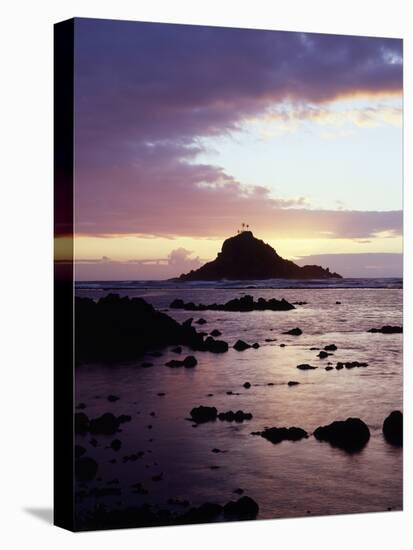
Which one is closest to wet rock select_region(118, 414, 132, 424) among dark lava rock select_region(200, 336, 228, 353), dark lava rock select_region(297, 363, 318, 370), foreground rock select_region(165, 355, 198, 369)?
foreground rock select_region(165, 355, 198, 369)

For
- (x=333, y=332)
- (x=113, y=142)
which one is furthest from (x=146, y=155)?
(x=333, y=332)

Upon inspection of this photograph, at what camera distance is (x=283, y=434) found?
12.3 metres

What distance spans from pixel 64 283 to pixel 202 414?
1424 millimetres

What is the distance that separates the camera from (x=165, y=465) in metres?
11.9

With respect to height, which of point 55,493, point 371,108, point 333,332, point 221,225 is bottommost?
point 55,493

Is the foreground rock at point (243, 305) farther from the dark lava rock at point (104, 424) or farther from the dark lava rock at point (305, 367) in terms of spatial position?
the dark lava rock at point (104, 424)

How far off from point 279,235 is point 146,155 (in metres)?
1.29

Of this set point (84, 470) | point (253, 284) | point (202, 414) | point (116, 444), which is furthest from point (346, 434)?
point (84, 470)

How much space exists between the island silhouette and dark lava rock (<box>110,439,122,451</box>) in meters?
1.33

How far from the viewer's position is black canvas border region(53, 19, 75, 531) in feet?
38.4

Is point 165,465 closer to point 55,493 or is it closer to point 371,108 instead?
point 55,493

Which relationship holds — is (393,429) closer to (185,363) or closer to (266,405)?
(266,405)

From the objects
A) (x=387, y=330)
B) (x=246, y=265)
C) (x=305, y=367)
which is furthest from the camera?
(x=387, y=330)

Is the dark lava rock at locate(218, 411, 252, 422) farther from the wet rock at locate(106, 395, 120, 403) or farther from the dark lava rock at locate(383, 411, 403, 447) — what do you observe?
the dark lava rock at locate(383, 411, 403, 447)
